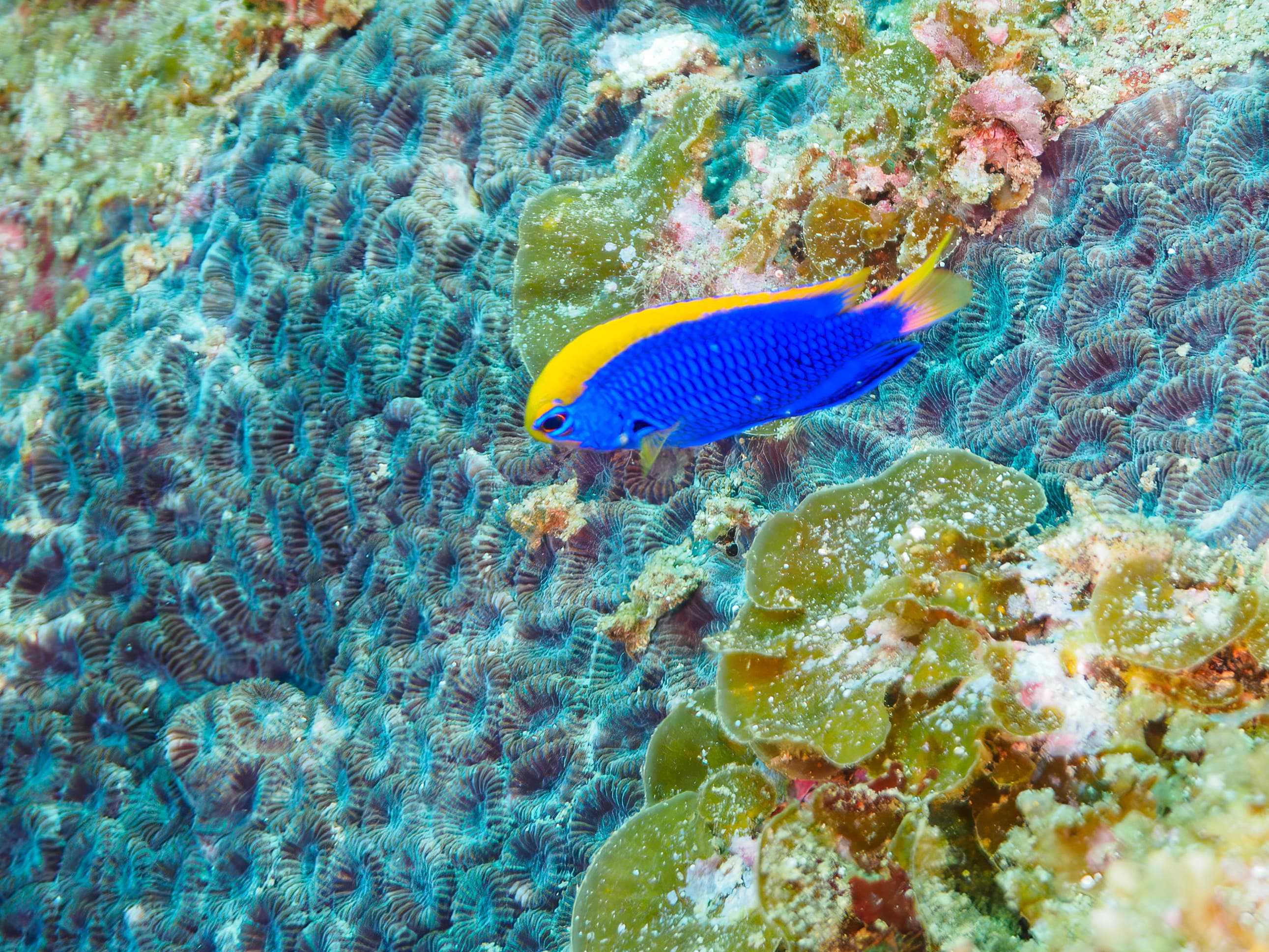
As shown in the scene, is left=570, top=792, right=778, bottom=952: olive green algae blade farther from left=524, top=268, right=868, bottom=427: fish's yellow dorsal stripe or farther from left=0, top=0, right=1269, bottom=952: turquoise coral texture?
left=524, top=268, right=868, bottom=427: fish's yellow dorsal stripe

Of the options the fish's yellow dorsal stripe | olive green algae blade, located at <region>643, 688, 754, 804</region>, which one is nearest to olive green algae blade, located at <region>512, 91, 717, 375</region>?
the fish's yellow dorsal stripe

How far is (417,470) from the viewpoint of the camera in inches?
125

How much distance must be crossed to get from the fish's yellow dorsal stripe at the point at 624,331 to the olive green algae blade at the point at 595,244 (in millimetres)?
999

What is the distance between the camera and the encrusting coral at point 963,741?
4.15 feet

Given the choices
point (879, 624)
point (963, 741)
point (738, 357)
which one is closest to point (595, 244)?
point (738, 357)

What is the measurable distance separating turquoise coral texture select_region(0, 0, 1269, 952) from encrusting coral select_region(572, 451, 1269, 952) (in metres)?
0.40

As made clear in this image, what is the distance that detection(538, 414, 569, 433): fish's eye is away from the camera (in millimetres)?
1767

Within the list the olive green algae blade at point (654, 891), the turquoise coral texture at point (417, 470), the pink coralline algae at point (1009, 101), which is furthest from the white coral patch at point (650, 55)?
the olive green algae blade at point (654, 891)

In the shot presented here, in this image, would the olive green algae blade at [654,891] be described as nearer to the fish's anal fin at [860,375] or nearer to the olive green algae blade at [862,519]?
the olive green algae blade at [862,519]

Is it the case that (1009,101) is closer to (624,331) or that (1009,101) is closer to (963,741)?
(624,331)

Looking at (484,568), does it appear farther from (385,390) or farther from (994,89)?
(994,89)

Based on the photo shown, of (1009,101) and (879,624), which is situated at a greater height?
(1009,101)

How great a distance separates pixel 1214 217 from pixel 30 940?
17.6ft

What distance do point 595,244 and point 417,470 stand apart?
3.88ft
